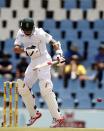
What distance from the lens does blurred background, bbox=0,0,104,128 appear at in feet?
44.4

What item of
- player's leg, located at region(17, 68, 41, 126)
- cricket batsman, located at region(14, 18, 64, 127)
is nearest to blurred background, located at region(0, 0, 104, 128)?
player's leg, located at region(17, 68, 41, 126)

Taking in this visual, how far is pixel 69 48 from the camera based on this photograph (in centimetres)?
1566

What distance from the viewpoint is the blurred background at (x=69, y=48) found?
13547 millimetres

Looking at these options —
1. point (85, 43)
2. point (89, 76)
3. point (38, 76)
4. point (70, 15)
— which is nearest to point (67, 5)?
point (70, 15)

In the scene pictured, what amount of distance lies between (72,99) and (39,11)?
382cm

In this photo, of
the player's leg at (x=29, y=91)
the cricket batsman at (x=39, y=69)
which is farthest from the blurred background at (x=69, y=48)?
the cricket batsman at (x=39, y=69)

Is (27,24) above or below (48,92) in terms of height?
above

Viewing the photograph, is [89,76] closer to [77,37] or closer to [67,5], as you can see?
[77,37]

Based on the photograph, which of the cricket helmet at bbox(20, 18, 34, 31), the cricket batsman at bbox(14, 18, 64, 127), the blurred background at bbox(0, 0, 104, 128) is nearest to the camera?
the cricket helmet at bbox(20, 18, 34, 31)

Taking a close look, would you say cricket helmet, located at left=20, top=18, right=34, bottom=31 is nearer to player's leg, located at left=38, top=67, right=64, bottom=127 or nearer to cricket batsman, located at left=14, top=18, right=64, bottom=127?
cricket batsman, located at left=14, top=18, right=64, bottom=127

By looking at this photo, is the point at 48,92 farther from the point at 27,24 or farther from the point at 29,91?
the point at 27,24

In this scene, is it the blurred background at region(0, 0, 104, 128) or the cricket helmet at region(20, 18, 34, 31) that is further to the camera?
the blurred background at region(0, 0, 104, 128)

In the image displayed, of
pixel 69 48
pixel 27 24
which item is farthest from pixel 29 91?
pixel 69 48

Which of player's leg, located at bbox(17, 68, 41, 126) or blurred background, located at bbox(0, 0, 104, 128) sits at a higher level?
blurred background, located at bbox(0, 0, 104, 128)
